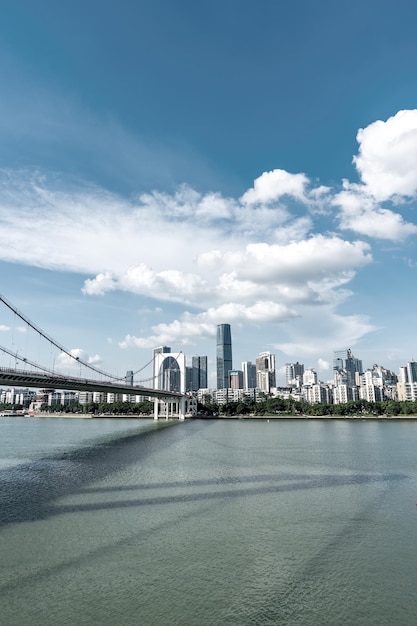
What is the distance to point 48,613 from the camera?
26.2 feet

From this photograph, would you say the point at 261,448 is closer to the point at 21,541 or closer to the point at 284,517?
the point at 284,517

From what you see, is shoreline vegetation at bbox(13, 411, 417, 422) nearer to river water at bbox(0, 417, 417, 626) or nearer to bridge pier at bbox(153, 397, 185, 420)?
bridge pier at bbox(153, 397, 185, 420)

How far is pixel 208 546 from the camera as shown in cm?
1146

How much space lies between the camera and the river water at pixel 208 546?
8234 millimetres

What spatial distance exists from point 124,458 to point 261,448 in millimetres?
11177

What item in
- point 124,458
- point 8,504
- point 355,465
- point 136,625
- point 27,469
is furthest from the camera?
point 124,458

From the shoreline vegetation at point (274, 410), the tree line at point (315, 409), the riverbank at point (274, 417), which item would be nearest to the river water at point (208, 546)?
the riverbank at point (274, 417)

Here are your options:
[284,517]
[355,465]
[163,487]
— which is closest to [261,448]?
[355,465]

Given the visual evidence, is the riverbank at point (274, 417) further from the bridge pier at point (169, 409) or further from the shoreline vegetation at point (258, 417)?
the bridge pier at point (169, 409)

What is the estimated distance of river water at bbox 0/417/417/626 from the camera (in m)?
8.23

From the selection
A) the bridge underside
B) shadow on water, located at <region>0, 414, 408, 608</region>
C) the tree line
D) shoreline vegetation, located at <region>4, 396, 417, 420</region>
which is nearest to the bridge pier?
shoreline vegetation, located at <region>4, 396, 417, 420</region>

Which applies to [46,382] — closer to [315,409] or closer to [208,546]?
[208,546]

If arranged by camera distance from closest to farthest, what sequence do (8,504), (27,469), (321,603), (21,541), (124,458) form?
(321,603)
(21,541)
(8,504)
(27,469)
(124,458)

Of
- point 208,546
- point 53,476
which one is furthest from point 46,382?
point 208,546
